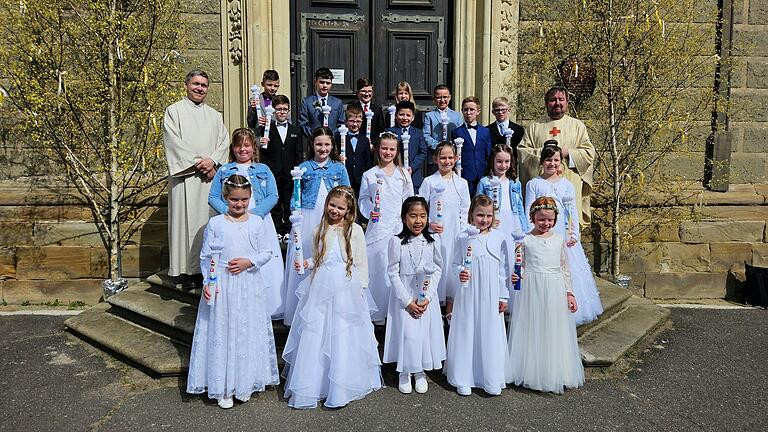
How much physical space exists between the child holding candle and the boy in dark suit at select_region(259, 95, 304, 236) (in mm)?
1712

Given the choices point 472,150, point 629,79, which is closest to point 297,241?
point 472,150

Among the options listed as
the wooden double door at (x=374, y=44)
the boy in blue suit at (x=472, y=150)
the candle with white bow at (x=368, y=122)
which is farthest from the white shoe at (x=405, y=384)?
the wooden double door at (x=374, y=44)

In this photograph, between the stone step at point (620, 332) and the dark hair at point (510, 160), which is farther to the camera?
the dark hair at point (510, 160)

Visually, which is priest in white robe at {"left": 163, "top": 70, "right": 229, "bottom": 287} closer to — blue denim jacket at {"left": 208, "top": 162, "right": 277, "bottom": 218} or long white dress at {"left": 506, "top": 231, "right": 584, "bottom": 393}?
blue denim jacket at {"left": 208, "top": 162, "right": 277, "bottom": 218}

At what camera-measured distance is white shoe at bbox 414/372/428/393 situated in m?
4.09

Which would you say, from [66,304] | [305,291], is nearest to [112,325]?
[66,304]

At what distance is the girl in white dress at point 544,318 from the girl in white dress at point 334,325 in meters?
1.03

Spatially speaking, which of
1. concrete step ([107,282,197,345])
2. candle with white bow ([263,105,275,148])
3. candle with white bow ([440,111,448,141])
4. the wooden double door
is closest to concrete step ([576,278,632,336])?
candle with white bow ([440,111,448,141])

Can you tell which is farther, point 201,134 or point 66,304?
point 66,304

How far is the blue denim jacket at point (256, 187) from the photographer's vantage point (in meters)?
4.61

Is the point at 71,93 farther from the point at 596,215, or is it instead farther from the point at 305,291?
the point at 596,215

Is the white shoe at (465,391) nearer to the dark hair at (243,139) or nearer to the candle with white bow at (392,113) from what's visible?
the dark hair at (243,139)

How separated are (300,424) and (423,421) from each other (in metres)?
0.76

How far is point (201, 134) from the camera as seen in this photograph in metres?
5.29
